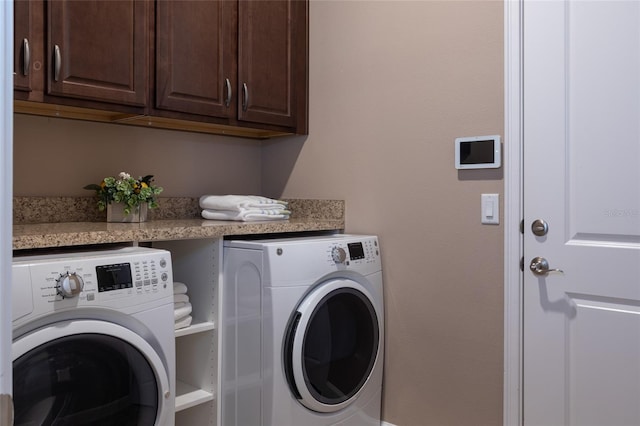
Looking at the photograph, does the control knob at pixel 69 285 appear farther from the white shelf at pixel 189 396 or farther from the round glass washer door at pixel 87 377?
the white shelf at pixel 189 396

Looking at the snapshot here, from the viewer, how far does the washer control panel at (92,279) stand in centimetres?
134

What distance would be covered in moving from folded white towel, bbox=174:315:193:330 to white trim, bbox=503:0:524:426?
123cm

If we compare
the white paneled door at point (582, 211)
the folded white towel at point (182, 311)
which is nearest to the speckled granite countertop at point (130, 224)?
the folded white towel at point (182, 311)

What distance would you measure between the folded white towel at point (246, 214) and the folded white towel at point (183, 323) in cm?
49

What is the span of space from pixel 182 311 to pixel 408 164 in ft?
3.72

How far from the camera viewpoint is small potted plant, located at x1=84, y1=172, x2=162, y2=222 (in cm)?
211

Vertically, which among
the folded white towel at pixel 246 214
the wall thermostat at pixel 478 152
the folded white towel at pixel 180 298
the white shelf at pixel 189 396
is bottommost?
the white shelf at pixel 189 396

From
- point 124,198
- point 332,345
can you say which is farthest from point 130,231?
point 332,345

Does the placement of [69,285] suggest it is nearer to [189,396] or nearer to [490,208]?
[189,396]

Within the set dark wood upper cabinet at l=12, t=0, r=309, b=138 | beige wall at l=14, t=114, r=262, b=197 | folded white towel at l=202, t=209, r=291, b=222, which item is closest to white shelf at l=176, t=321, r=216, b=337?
folded white towel at l=202, t=209, r=291, b=222

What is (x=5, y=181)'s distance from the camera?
489 mm

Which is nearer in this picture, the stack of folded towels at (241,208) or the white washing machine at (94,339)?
the white washing machine at (94,339)

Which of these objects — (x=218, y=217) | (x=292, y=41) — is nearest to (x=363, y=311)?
(x=218, y=217)

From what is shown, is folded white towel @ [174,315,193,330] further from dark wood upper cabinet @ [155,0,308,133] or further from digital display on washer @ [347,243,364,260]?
dark wood upper cabinet @ [155,0,308,133]
